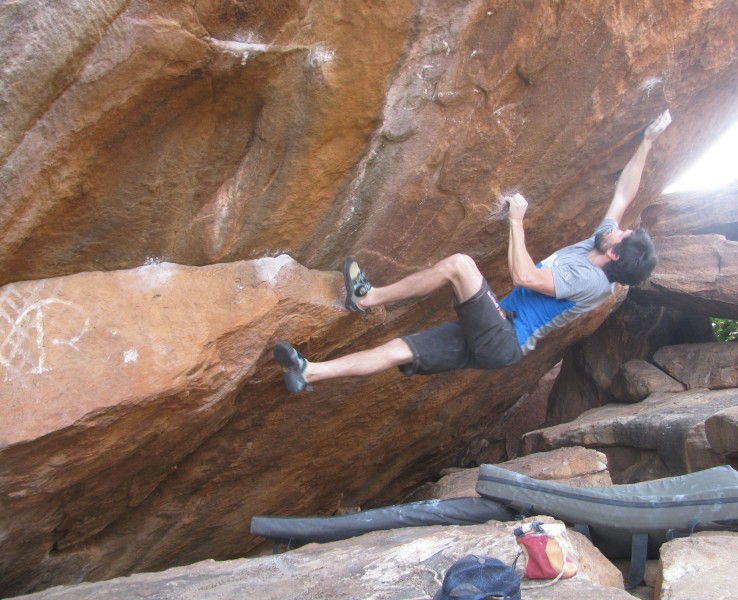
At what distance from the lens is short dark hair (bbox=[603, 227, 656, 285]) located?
397cm

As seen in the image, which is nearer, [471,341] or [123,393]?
[123,393]

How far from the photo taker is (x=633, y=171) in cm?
471

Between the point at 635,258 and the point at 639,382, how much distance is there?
388 cm

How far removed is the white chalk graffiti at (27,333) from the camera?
10.0 ft

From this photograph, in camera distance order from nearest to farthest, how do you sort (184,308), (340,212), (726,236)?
1. (184,308)
2. (340,212)
3. (726,236)

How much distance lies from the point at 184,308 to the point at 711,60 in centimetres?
387

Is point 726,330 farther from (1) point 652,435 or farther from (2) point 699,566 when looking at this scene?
(2) point 699,566

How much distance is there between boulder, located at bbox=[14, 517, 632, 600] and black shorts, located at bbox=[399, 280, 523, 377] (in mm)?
955

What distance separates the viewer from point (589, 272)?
406 centimetres

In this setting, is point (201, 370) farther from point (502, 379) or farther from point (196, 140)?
point (502, 379)

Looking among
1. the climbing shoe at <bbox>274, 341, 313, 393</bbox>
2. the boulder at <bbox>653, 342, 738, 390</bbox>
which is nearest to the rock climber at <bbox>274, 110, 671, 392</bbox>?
the climbing shoe at <bbox>274, 341, 313, 393</bbox>

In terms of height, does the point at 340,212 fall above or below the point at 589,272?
above

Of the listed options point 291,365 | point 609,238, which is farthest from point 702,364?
point 291,365

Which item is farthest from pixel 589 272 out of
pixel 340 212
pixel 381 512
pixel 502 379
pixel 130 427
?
pixel 502 379
